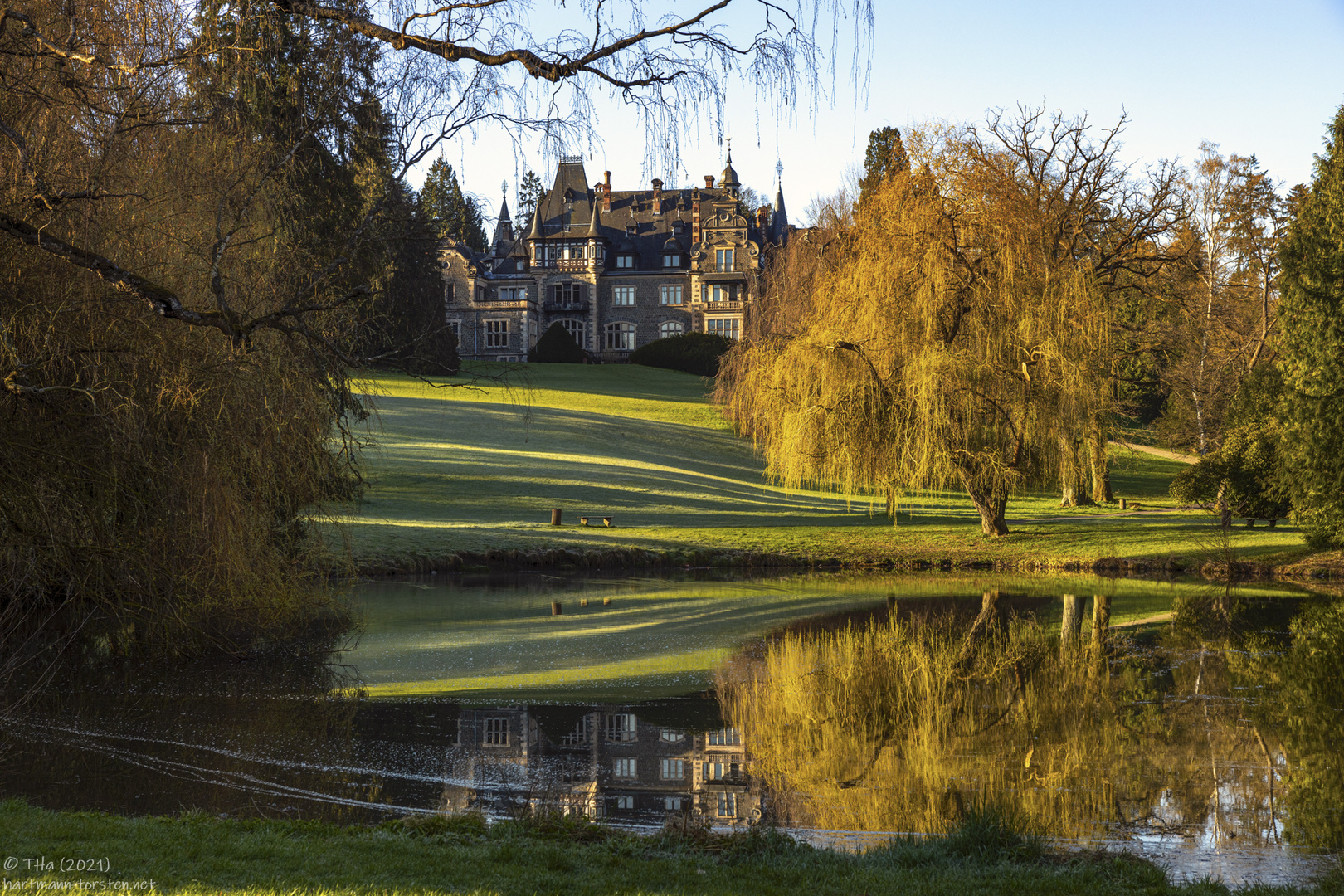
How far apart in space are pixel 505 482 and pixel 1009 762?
74.1 feet

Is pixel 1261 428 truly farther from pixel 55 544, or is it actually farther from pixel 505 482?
pixel 55 544

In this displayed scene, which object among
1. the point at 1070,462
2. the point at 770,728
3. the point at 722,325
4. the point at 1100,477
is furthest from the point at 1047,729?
the point at 722,325

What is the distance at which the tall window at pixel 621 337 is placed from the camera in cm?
7231

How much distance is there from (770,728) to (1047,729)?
2.51m

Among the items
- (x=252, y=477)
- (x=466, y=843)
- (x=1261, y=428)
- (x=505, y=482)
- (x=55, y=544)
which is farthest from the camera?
(x=505, y=482)

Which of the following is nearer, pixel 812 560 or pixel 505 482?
pixel 812 560

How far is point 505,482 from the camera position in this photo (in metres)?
29.6

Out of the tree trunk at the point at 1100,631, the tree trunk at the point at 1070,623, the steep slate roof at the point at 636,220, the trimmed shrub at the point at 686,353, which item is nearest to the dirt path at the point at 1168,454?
the trimmed shrub at the point at 686,353

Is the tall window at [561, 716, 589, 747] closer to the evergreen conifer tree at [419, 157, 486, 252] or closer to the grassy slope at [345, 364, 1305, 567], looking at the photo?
the evergreen conifer tree at [419, 157, 486, 252]

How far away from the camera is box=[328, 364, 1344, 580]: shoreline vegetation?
22.0 metres

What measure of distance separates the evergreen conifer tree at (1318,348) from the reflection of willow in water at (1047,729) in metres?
7.45

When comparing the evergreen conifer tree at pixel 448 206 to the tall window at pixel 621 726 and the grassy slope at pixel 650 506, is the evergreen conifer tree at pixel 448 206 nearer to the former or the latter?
the tall window at pixel 621 726

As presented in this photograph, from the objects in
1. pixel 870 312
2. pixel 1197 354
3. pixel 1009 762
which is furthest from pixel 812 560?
pixel 1197 354

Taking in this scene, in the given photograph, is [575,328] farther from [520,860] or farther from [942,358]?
[520,860]
